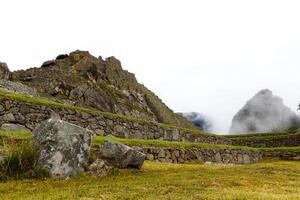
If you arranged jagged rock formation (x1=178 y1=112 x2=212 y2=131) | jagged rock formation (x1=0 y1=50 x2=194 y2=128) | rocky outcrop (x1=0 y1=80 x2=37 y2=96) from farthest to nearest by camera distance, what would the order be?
jagged rock formation (x1=178 y1=112 x2=212 y2=131)
jagged rock formation (x1=0 y1=50 x2=194 y2=128)
rocky outcrop (x1=0 y1=80 x2=37 y2=96)

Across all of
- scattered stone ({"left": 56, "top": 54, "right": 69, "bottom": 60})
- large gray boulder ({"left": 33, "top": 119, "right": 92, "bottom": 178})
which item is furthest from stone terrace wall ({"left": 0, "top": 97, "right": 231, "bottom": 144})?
scattered stone ({"left": 56, "top": 54, "right": 69, "bottom": 60})

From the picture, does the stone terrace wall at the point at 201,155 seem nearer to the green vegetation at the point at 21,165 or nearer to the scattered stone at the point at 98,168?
the scattered stone at the point at 98,168

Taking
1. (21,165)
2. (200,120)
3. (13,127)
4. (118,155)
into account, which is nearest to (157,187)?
(118,155)

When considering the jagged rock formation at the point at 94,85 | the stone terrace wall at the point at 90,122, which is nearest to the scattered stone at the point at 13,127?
the stone terrace wall at the point at 90,122

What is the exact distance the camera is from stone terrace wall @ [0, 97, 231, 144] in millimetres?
16609

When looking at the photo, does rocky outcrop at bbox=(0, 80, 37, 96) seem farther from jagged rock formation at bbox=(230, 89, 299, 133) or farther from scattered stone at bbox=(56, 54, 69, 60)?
jagged rock formation at bbox=(230, 89, 299, 133)

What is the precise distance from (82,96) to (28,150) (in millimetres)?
17537

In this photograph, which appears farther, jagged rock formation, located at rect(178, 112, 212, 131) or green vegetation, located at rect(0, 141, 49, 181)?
jagged rock formation, located at rect(178, 112, 212, 131)

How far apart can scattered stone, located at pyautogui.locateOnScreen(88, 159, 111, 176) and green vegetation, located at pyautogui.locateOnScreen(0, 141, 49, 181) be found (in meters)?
1.39

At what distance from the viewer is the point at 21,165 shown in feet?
34.2

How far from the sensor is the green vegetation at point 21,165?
33.7ft

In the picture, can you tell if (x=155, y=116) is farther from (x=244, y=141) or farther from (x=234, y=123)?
(x=234, y=123)

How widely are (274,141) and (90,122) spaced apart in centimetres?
1843

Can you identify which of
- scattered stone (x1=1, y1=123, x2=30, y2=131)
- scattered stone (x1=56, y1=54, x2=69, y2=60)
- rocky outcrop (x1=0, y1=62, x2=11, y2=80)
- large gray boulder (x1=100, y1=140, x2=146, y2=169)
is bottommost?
large gray boulder (x1=100, y1=140, x2=146, y2=169)
